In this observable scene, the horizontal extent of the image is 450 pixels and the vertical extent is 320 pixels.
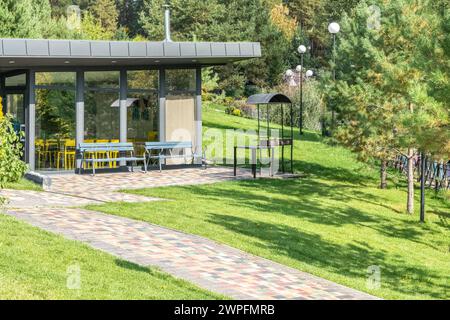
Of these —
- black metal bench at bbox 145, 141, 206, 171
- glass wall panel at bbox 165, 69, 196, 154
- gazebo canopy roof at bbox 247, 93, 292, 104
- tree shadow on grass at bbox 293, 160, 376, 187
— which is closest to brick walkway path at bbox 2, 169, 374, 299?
black metal bench at bbox 145, 141, 206, 171

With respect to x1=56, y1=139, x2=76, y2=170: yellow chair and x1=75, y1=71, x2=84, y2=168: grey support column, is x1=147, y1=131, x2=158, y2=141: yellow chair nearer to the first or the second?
x1=75, y1=71, x2=84, y2=168: grey support column

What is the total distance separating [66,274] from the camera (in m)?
9.10

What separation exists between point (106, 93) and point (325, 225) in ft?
32.3

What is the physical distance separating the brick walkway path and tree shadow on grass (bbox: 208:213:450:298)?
86 centimetres

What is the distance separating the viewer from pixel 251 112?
156 ft

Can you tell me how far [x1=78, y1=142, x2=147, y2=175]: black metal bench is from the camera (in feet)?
72.7

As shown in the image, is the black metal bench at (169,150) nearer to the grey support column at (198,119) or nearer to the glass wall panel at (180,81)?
the grey support column at (198,119)

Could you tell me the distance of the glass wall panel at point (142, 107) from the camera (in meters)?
23.8

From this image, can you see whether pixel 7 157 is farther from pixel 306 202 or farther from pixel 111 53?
pixel 111 53

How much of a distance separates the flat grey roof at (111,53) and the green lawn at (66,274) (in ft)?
29.5

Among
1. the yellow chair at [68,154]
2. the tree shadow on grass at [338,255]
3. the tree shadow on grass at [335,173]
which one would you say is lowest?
the tree shadow on grass at [338,255]

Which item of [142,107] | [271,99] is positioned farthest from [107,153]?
[271,99]

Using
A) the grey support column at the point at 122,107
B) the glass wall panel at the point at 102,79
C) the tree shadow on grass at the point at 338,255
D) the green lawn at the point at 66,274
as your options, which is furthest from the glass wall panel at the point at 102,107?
the green lawn at the point at 66,274
